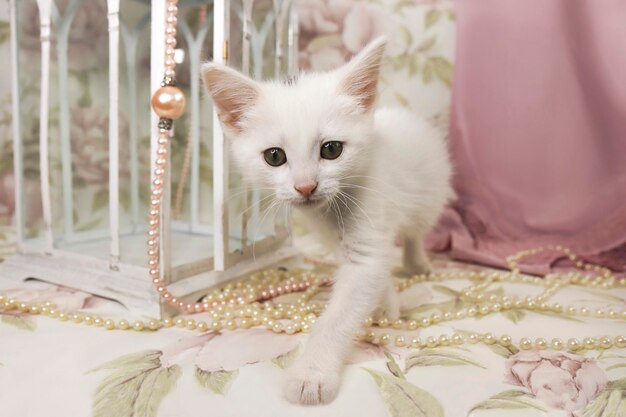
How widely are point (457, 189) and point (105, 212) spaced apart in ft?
3.11

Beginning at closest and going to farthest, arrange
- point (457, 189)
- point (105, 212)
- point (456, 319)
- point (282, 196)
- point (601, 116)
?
point (282, 196) < point (456, 319) < point (601, 116) < point (105, 212) < point (457, 189)

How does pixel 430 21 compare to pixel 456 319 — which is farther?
pixel 430 21

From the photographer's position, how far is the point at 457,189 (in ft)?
4.44

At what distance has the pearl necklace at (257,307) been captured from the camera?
745 millimetres

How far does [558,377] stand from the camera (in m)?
0.64

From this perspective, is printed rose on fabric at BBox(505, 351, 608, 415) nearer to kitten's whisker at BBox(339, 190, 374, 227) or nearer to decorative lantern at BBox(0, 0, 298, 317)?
kitten's whisker at BBox(339, 190, 374, 227)

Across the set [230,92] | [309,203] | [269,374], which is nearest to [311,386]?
[269,374]

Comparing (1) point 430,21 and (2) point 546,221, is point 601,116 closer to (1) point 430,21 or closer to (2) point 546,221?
(2) point 546,221

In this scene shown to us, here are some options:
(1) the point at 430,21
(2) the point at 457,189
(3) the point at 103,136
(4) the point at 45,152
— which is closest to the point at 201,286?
(4) the point at 45,152

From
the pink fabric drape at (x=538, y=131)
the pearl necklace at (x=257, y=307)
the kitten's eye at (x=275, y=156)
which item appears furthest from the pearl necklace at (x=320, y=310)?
→ the kitten's eye at (x=275, y=156)

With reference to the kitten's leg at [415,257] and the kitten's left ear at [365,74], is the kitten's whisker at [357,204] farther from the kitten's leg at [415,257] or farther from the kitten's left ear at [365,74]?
the kitten's leg at [415,257]

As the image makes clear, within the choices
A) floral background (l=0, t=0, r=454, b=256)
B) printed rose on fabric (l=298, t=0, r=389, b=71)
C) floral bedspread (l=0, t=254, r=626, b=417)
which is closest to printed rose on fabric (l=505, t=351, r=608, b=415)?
floral bedspread (l=0, t=254, r=626, b=417)

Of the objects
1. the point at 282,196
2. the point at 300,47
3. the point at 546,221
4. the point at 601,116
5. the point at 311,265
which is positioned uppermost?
the point at 300,47

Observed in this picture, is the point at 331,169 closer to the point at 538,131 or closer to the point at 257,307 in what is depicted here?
the point at 257,307
